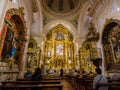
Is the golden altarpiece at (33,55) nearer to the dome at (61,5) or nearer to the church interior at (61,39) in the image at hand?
the church interior at (61,39)

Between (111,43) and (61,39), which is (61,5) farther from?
(111,43)

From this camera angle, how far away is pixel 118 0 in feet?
20.8

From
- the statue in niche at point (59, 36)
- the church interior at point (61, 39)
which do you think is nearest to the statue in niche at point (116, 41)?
the church interior at point (61, 39)

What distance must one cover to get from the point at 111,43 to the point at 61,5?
11121 millimetres

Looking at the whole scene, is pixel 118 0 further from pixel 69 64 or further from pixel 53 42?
pixel 53 42

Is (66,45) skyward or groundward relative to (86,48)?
skyward

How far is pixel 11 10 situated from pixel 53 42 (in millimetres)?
12321

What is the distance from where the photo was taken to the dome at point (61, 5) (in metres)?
15.7

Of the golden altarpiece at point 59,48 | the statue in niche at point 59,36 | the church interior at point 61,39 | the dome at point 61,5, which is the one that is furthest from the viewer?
the statue in niche at point 59,36

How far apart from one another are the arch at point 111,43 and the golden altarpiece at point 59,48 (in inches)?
351

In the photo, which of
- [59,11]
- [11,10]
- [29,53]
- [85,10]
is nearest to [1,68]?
[11,10]

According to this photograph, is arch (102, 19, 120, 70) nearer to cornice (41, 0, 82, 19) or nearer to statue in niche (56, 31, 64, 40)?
cornice (41, 0, 82, 19)

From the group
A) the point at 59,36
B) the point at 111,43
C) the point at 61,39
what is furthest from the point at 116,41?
the point at 59,36

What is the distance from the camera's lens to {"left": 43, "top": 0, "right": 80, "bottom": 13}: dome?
15.7 metres
